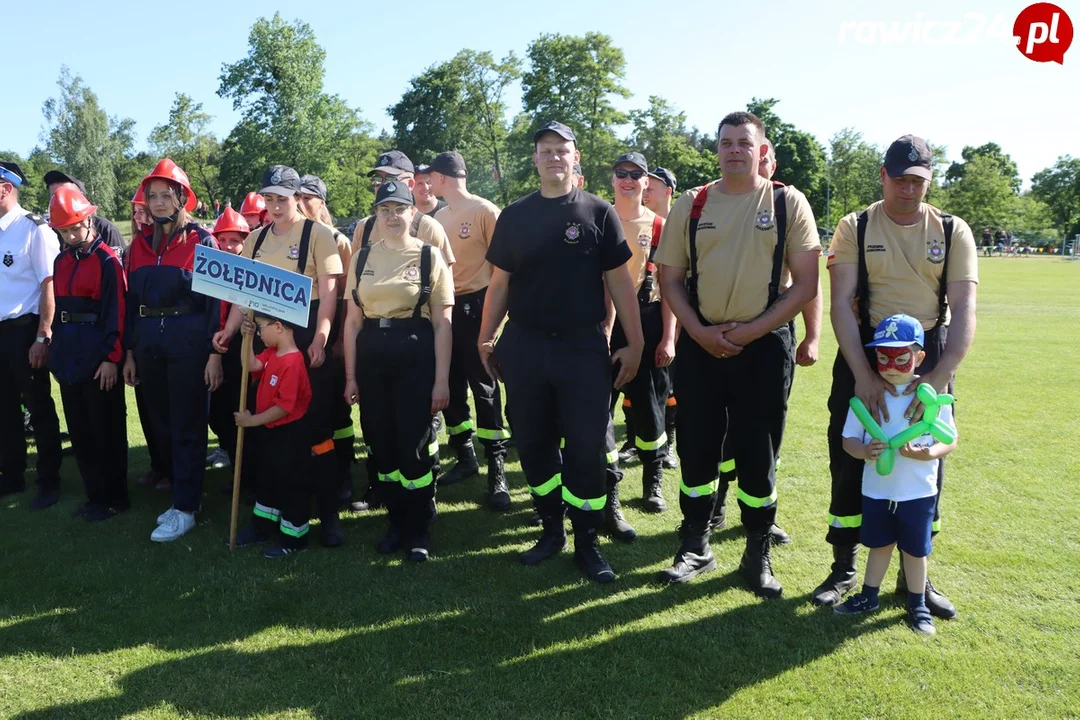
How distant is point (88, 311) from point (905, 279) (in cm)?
550

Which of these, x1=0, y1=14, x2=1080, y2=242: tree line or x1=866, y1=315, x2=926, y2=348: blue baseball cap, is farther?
x1=0, y1=14, x2=1080, y2=242: tree line

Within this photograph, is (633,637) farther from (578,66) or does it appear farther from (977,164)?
(977,164)

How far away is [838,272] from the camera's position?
163 inches

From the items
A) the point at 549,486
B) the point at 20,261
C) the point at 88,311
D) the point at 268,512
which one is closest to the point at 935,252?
the point at 549,486

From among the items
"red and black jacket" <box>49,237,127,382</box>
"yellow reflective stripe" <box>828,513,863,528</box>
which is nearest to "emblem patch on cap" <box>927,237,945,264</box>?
"yellow reflective stripe" <box>828,513,863,528</box>

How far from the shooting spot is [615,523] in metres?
5.24

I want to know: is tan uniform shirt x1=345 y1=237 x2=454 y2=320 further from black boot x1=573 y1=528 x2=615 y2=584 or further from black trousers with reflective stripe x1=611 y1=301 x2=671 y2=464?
black boot x1=573 y1=528 x2=615 y2=584

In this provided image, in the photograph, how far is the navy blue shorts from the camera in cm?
391

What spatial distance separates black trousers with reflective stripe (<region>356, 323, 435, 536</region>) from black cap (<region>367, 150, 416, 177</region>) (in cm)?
149

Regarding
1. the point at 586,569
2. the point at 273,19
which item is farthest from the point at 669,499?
the point at 273,19

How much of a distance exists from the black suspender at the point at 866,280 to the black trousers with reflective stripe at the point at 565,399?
1.44 meters

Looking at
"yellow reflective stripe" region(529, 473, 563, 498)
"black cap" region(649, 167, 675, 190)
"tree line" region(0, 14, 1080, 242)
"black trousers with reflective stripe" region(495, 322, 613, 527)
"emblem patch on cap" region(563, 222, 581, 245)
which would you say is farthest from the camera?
"tree line" region(0, 14, 1080, 242)

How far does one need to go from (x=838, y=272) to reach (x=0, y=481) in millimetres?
6765

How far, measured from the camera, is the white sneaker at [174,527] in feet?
17.1
